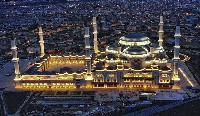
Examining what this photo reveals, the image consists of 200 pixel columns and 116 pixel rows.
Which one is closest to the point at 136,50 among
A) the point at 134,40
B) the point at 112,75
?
the point at 134,40

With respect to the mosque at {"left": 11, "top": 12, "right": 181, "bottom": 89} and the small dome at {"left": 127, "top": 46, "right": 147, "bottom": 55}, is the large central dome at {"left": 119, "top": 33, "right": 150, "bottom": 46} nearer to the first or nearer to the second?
the small dome at {"left": 127, "top": 46, "right": 147, "bottom": 55}

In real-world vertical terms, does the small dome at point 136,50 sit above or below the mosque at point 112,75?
above

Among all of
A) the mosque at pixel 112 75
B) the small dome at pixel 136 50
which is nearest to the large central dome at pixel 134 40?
the small dome at pixel 136 50

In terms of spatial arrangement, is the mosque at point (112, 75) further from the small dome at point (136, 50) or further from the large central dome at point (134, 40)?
the large central dome at point (134, 40)

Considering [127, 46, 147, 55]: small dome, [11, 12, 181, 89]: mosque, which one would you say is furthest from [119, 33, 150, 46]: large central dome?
[11, 12, 181, 89]: mosque

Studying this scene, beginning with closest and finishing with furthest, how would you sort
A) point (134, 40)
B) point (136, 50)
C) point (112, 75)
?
point (112, 75) → point (136, 50) → point (134, 40)

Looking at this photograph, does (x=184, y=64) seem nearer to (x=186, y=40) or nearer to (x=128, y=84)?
(x=128, y=84)

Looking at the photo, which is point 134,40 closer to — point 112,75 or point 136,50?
point 136,50

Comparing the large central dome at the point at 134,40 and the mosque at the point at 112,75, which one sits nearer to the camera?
the mosque at the point at 112,75

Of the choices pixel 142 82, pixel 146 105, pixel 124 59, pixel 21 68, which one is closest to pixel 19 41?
pixel 21 68

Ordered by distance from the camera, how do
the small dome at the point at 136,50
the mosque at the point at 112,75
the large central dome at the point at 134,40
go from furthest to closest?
the large central dome at the point at 134,40 → the small dome at the point at 136,50 → the mosque at the point at 112,75

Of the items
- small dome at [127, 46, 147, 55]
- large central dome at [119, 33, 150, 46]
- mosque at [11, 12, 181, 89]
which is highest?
large central dome at [119, 33, 150, 46]
